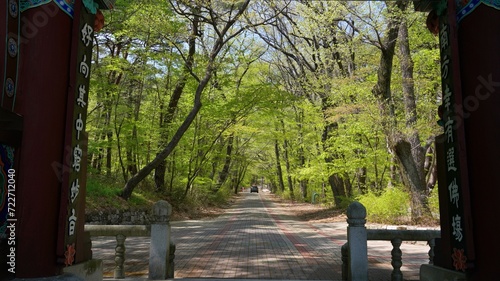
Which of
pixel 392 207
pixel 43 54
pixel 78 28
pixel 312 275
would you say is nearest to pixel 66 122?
pixel 43 54

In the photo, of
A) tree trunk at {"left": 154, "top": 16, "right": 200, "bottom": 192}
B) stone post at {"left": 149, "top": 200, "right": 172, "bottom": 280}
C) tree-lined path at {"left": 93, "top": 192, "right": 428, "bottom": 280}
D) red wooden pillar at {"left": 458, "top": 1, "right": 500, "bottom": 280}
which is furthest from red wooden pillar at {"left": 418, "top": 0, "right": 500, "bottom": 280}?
tree trunk at {"left": 154, "top": 16, "right": 200, "bottom": 192}

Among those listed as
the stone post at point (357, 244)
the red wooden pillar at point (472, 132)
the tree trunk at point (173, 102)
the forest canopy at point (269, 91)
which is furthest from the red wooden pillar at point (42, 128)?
the tree trunk at point (173, 102)

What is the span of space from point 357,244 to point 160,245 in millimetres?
3065

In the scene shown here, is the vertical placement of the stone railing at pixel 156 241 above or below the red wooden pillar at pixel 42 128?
below

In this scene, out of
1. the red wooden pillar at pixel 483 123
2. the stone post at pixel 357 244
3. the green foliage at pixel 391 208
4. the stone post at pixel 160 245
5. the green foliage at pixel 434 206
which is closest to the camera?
the red wooden pillar at pixel 483 123

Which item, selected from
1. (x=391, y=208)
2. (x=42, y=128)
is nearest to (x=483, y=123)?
(x=42, y=128)

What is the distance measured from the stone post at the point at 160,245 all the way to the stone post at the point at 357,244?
2.87 metres

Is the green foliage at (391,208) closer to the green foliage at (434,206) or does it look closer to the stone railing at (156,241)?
the green foliage at (434,206)

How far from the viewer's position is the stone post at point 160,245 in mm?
5795

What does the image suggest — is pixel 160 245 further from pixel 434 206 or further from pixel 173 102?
pixel 173 102

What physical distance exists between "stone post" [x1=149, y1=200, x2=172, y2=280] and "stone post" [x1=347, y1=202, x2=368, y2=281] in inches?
113

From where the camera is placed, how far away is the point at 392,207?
14305mm

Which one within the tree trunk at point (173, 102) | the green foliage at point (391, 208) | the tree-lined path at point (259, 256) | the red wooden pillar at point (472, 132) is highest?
the tree trunk at point (173, 102)

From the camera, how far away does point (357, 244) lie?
5.62 m
